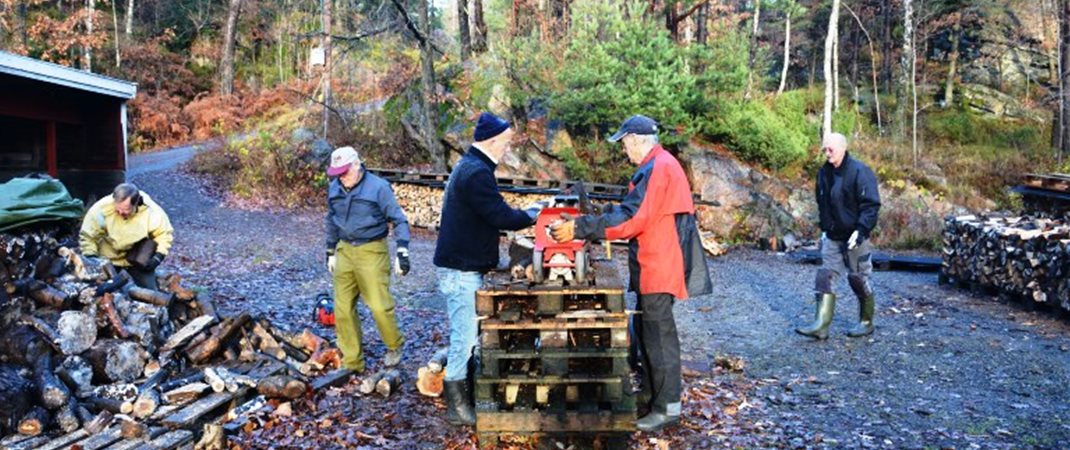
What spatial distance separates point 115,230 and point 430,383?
342 cm

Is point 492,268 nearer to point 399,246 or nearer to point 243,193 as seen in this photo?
point 399,246

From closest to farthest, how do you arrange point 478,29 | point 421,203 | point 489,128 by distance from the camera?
point 489,128 → point 421,203 → point 478,29

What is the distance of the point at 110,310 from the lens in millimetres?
6008

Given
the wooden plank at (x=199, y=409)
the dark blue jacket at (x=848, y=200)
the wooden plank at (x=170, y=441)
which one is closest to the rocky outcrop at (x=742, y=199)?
the dark blue jacket at (x=848, y=200)

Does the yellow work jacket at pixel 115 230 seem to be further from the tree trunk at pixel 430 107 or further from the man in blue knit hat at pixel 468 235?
the tree trunk at pixel 430 107

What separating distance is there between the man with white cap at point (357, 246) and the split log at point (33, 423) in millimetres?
2228

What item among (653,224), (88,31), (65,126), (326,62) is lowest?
(653,224)

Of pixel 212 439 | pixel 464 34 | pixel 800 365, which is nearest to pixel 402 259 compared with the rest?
pixel 212 439

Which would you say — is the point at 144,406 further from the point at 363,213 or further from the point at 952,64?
the point at 952,64

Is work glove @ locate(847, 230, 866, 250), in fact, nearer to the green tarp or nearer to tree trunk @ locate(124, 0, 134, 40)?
the green tarp

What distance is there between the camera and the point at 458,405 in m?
5.23

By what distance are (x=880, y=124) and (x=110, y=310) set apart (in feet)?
81.8

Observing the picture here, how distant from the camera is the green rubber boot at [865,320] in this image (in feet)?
26.6

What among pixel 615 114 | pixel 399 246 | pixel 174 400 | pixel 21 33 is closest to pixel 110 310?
pixel 174 400
